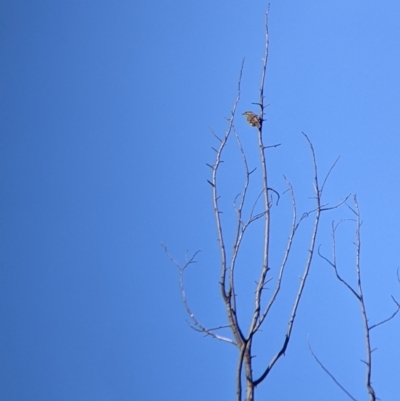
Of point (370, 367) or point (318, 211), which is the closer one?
point (370, 367)

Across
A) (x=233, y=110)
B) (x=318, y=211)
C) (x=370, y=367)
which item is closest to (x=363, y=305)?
(x=370, y=367)

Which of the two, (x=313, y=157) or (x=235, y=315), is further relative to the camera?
(x=313, y=157)

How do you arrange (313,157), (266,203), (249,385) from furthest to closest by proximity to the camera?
1. (313,157)
2. (266,203)
3. (249,385)

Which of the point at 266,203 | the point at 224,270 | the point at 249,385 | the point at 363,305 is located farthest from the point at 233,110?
the point at 249,385

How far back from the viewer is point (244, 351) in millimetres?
1784

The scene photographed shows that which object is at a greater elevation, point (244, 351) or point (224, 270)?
point (224, 270)

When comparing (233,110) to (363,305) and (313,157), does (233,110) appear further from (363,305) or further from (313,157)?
(363,305)

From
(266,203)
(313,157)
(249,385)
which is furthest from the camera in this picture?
(313,157)

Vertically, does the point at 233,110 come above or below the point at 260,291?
above

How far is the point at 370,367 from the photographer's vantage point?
5.86 feet

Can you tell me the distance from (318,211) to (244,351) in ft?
1.69

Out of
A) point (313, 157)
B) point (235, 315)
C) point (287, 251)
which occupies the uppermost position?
point (313, 157)

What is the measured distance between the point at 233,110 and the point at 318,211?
19.8 inches

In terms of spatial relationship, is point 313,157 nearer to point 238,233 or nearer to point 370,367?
point 238,233
